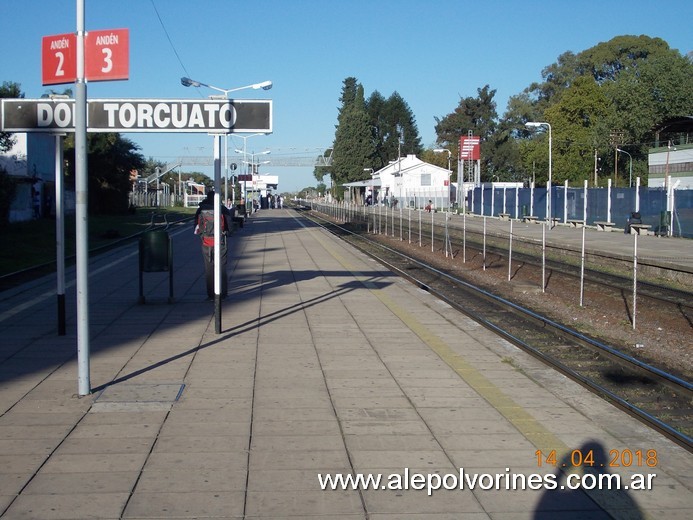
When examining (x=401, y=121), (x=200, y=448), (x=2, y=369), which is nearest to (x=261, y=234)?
(x=2, y=369)

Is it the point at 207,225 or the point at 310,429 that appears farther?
the point at 207,225

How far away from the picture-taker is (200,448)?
607 centimetres

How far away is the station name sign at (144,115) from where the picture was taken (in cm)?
935

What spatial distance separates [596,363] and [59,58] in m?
7.17

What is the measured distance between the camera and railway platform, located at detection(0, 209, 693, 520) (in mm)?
5117

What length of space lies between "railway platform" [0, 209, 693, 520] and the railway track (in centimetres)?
26

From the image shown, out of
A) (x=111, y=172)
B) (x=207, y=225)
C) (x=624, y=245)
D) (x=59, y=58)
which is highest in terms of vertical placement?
(x=111, y=172)

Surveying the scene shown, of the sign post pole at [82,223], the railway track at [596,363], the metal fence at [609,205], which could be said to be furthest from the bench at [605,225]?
the sign post pole at [82,223]

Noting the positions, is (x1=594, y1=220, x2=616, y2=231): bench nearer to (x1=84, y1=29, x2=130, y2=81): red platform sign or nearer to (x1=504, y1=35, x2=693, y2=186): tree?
(x1=504, y1=35, x2=693, y2=186): tree

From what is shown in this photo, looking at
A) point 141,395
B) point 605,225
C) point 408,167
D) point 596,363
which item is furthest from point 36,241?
point 408,167

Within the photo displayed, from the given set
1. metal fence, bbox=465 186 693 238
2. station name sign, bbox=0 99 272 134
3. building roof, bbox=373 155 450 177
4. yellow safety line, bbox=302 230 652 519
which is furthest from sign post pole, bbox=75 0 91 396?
building roof, bbox=373 155 450 177

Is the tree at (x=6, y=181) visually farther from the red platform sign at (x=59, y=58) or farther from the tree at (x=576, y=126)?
the tree at (x=576, y=126)

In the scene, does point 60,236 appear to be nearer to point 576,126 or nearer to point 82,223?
point 82,223

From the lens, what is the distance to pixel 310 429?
6.60 m
